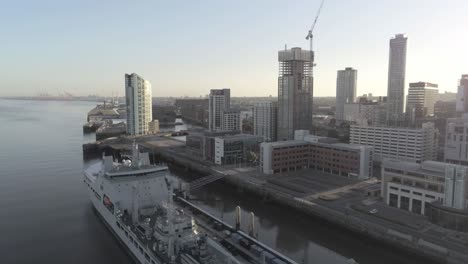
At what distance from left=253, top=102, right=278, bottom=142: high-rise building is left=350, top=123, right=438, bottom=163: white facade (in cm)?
1825

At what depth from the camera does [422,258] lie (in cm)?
1819

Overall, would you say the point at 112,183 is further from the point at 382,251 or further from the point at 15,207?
the point at 382,251

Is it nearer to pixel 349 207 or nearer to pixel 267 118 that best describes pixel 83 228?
pixel 349 207

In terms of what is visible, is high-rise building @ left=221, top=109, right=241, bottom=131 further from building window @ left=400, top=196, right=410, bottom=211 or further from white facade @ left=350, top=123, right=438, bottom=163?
building window @ left=400, top=196, right=410, bottom=211

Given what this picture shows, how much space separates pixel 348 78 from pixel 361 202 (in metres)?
100

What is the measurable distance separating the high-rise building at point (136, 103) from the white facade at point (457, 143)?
185ft

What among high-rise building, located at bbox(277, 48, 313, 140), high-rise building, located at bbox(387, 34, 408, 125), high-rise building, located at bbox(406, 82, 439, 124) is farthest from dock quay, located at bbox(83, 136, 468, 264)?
high-rise building, located at bbox(387, 34, 408, 125)

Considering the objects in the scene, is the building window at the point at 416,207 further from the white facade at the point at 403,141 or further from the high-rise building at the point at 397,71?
the high-rise building at the point at 397,71

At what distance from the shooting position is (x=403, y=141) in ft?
138

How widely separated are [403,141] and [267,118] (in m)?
25.0

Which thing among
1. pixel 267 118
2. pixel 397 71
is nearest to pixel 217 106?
pixel 267 118

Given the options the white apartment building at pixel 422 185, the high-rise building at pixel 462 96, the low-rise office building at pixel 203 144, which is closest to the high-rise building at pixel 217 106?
the low-rise office building at pixel 203 144

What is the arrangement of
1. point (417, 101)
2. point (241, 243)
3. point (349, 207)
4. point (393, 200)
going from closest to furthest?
point (241, 243)
point (349, 207)
point (393, 200)
point (417, 101)

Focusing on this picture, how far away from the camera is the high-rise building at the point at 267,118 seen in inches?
2418
